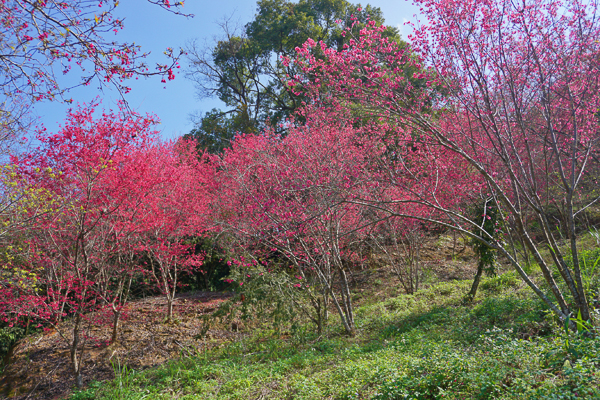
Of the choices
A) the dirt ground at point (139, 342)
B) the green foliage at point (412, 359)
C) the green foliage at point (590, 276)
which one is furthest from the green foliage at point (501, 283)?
the dirt ground at point (139, 342)

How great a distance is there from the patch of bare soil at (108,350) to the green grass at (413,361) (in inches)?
39.7

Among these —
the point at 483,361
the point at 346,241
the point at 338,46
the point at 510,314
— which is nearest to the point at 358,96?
the point at 483,361

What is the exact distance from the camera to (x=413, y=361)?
11.1 ft

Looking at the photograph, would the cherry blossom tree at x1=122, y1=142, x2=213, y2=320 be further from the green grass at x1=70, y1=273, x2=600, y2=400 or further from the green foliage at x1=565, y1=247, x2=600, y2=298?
the green foliage at x1=565, y1=247, x2=600, y2=298

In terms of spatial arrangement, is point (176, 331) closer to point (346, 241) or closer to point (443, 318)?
point (346, 241)

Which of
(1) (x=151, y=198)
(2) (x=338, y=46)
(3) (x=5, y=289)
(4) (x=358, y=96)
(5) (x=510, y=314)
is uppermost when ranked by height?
(2) (x=338, y=46)

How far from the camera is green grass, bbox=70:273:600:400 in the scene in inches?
105

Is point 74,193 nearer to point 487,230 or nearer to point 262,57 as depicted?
point 487,230

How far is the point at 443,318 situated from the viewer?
5637 millimetres

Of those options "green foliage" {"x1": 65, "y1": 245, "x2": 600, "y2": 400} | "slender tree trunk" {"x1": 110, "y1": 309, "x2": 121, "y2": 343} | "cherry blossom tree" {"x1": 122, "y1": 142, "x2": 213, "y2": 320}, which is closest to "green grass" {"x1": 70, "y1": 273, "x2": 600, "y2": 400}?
"green foliage" {"x1": 65, "y1": 245, "x2": 600, "y2": 400}

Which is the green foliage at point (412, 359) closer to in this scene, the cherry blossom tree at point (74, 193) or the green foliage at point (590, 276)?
the green foliage at point (590, 276)

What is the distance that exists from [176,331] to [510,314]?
248 inches

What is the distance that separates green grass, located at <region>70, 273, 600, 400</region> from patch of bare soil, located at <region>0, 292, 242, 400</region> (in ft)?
3.31

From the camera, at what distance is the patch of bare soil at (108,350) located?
6020 mm
